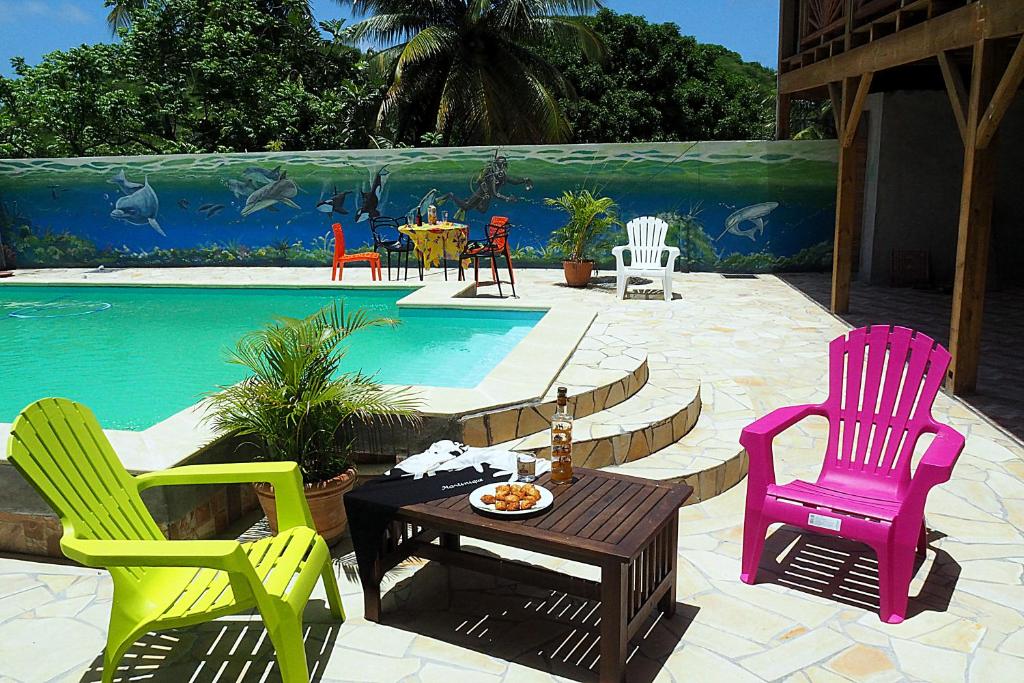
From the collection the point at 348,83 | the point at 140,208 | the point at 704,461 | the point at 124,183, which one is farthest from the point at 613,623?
the point at 348,83

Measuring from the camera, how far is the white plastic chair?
Result: 9617 mm

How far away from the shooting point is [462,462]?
11.5 feet

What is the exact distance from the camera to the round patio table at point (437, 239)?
10.5 meters

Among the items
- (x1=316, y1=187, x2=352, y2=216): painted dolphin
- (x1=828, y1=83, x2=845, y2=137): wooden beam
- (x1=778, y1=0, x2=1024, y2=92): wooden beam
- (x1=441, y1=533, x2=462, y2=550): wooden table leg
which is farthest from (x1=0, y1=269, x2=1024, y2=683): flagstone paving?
(x1=316, y1=187, x2=352, y2=216): painted dolphin

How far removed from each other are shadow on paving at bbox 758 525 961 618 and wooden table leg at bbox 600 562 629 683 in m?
1.08

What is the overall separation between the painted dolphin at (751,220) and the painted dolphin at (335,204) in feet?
19.2

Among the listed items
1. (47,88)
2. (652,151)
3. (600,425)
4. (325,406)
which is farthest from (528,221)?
(47,88)

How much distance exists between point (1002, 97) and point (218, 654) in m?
5.72

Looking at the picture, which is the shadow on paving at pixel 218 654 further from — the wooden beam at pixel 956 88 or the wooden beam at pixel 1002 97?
the wooden beam at pixel 956 88

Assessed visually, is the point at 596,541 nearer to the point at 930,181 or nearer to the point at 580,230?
the point at 580,230

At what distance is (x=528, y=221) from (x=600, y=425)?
8.09 m

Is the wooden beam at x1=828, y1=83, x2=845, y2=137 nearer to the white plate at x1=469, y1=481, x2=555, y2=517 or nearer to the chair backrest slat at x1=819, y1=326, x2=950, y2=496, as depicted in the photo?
the chair backrest slat at x1=819, y1=326, x2=950, y2=496

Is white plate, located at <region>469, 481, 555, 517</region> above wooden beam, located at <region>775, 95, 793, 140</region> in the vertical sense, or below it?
below

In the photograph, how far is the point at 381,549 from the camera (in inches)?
129
